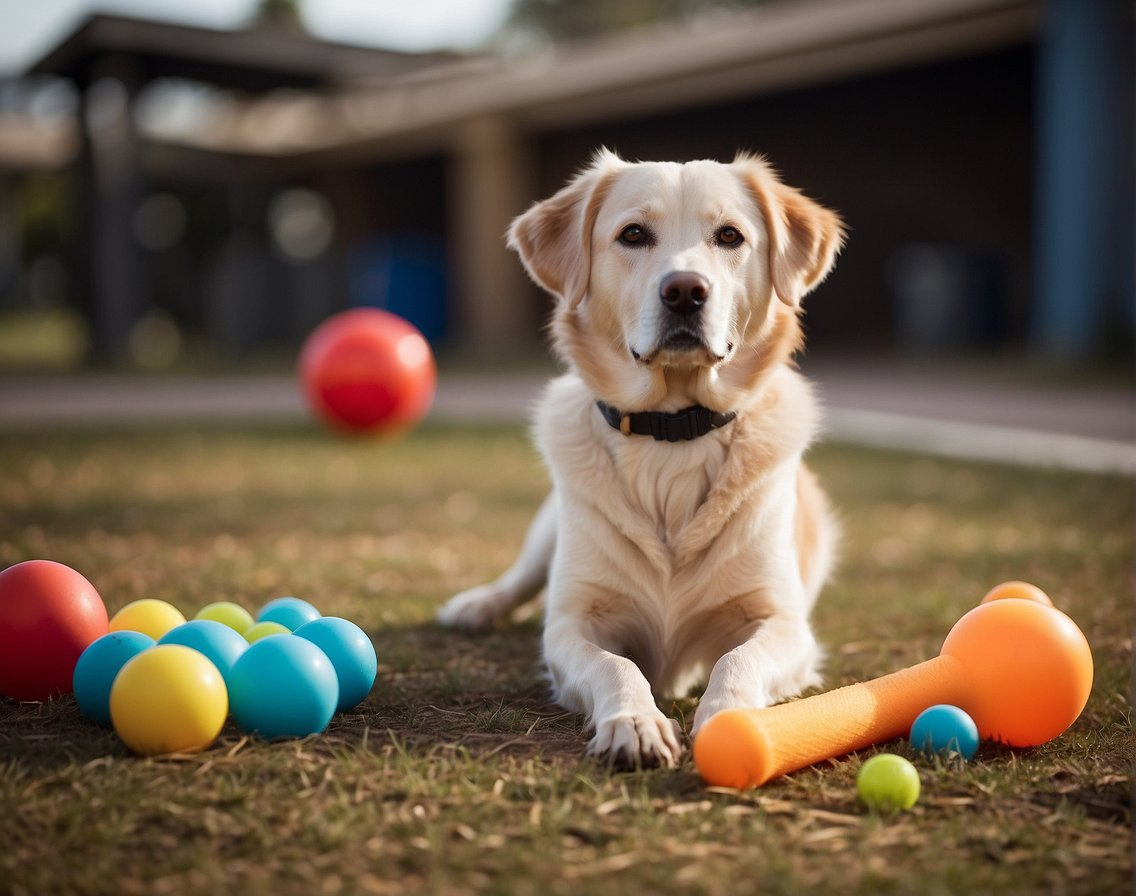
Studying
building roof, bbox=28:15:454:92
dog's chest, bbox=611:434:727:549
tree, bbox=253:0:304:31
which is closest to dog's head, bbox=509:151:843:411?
dog's chest, bbox=611:434:727:549

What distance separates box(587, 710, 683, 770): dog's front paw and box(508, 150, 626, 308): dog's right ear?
1618 millimetres

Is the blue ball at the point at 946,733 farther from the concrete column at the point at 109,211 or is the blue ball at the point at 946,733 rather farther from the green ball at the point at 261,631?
the concrete column at the point at 109,211

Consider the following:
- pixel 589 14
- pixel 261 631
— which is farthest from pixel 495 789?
pixel 589 14

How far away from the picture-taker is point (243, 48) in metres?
18.8

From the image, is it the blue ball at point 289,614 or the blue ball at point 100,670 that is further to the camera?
the blue ball at point 289,614

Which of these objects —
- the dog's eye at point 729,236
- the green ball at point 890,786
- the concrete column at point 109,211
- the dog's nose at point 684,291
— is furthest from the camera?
the concrete column at point 109,211

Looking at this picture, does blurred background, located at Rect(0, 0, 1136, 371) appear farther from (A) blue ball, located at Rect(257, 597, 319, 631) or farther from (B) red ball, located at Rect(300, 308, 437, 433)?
(A) blue ball, located at Rect(257, 597, 319, 631)

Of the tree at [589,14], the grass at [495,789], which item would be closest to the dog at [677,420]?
the grass at [495,789]

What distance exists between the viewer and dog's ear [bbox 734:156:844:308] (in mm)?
3824

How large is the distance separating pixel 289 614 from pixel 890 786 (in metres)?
1.96

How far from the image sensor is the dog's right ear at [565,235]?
12.7 ft

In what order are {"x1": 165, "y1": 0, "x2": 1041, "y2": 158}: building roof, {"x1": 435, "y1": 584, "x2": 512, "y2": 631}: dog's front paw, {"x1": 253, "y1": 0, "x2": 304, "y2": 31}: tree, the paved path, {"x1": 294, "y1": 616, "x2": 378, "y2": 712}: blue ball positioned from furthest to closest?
{"x1": 253, "y1": 0, "x2": 304, "y2": 31}: tree < {"x1": 165, "y1": 0, "x2": 1041, "y2": 158}: building roof < the paved path < {"x1": 435, "y1": 584, "x2": 512, "y2": 631}: dog's front paw < {"x1": 294, "y1": 616, "x2": 378, "y2": 712}: blue ball

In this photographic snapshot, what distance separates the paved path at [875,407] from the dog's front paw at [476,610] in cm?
469

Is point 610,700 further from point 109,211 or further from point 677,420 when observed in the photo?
point 109,211
